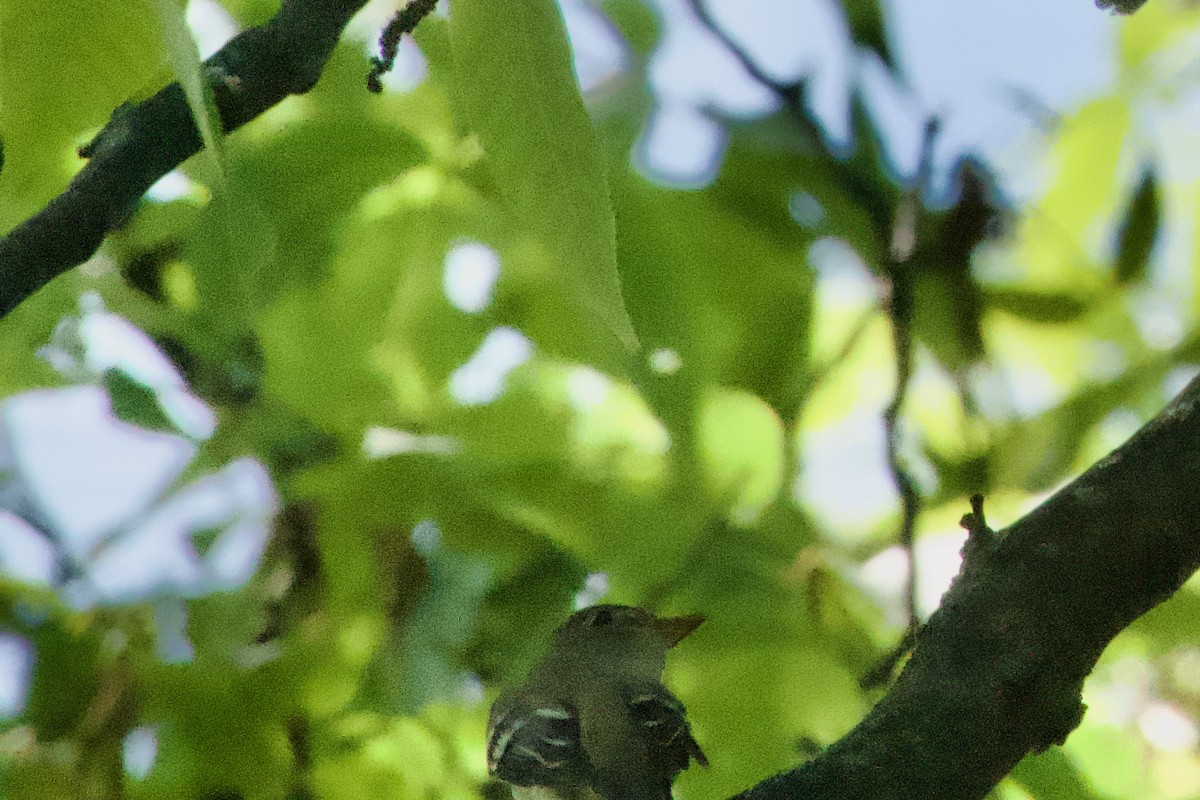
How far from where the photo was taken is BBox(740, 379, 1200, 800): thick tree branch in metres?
0.31

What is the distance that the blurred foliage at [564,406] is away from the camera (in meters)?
0.44

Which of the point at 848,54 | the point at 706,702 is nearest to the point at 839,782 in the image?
the point at 706,702

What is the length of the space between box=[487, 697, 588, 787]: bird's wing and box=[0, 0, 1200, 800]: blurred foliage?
0.09 m

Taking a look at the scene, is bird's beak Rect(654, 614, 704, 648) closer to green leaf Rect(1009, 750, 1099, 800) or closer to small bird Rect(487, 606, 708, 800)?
small bird Rect(487, 606, 708, 800)

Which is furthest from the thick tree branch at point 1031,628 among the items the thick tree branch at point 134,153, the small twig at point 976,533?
the thick tree branch at point 134,153

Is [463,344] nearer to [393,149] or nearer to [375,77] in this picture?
[393,149]

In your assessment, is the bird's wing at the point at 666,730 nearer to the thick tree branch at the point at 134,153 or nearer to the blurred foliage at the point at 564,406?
the blurred foliage at the point at 564,406

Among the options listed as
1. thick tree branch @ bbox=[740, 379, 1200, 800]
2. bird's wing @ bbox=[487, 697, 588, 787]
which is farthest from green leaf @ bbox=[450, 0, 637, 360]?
bird's wing @ bbox=[487, 697, 588, 787]

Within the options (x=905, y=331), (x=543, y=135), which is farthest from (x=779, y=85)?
(x=543, y=135)

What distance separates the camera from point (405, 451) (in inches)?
18.6

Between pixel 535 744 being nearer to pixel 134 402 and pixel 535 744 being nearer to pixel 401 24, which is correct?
pixel 134 402

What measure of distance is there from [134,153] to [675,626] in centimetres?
33

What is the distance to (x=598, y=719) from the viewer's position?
0.73 m

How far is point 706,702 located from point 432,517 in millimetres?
130
